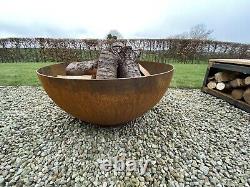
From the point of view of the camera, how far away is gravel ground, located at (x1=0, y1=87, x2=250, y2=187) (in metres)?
1.91

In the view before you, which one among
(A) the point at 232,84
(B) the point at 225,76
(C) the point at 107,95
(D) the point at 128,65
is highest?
(D) the point at 128,65

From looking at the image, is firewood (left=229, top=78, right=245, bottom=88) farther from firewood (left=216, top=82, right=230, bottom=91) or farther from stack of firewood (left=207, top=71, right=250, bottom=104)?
firewood (left=216, top=82, right=230, bottom=91)

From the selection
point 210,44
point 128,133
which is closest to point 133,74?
point 128,133

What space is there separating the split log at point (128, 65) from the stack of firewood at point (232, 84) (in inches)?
84.7

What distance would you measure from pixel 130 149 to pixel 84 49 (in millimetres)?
8752

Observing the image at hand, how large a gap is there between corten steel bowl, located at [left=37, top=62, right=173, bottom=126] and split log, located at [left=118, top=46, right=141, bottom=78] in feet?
1.24

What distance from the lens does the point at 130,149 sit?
2.26 meters

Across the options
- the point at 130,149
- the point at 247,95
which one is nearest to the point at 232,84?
the point at 247,95

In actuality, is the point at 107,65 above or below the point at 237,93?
above

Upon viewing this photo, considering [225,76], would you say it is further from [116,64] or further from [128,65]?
[116,64]

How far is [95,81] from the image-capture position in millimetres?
1935

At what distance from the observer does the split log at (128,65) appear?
2.45m

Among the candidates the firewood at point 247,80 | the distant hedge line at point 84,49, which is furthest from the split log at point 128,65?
the distant hedge line at point 84,49

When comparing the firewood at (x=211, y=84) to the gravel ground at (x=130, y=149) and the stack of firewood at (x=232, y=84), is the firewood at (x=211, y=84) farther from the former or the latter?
the gravel ground at (x=130, y=149)
